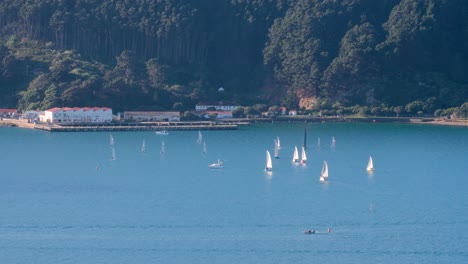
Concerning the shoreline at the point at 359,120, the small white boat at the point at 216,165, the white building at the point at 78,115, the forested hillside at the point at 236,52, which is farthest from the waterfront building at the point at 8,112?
the small white boat at the point at 216,165

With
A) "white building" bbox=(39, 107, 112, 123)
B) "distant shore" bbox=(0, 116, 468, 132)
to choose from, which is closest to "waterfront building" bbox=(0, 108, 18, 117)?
"distant shore" bbox=(0, 116, 468, 132)

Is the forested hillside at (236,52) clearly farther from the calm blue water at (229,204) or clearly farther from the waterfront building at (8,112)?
the calm blue water at (229,204)

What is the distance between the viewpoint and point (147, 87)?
115250mm

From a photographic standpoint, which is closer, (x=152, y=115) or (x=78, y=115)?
(x=78, y=115)

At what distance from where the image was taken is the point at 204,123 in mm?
109438

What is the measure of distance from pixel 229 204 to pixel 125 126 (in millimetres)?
48589

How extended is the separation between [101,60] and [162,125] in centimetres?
2108

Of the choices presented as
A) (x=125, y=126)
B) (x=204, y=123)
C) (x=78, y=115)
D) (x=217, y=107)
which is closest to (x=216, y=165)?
(x=125, y=126)

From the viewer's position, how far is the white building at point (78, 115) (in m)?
107

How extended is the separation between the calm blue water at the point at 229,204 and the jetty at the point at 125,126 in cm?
1437

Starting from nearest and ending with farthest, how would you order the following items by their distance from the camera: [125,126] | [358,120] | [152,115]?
[125,126] < [152,115] < [358,120]

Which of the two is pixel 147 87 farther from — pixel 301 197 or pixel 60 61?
pixel 301 197

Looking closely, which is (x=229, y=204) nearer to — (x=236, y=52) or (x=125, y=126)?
(x=125, y=126)

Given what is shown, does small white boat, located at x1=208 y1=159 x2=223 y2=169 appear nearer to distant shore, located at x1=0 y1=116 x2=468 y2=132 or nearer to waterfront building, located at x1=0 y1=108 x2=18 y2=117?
→ distant shore, located at x1=0 y1=116 x2=468 y2=132
